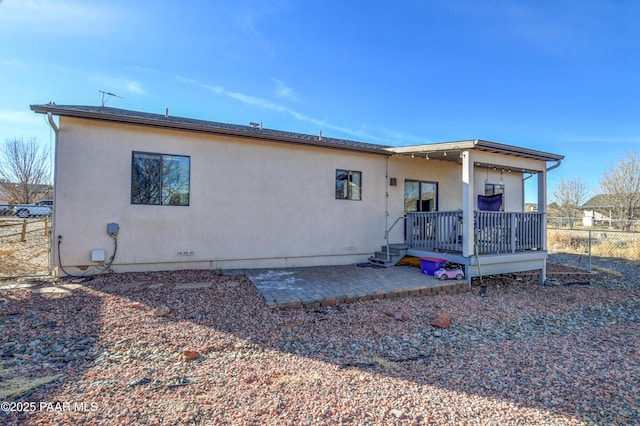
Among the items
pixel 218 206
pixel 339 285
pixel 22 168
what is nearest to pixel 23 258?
pixel 218 206

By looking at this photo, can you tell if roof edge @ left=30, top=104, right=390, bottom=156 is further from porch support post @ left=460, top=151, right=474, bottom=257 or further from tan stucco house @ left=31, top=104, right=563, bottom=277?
porch support post @ left=460, top=151, right=474, bottom=257

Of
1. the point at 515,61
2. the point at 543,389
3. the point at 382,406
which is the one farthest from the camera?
the point at 515,61

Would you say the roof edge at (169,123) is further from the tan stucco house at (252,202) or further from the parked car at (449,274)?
the parked car at (449,274)

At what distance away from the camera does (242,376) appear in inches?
→ 112

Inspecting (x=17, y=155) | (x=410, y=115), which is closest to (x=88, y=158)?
(x=410, y=115)

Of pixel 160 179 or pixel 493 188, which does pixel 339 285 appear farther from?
pixel 493 188

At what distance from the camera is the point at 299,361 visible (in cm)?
321

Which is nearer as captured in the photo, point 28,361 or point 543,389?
point 543,389

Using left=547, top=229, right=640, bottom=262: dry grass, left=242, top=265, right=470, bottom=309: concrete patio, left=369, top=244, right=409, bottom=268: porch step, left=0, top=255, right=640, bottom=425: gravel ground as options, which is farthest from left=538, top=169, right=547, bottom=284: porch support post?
left=547, top=229, right=640, bottom=262: dry grass

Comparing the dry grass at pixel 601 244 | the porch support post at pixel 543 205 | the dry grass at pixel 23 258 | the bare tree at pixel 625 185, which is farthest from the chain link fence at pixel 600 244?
the dry grass at pixel 23 258

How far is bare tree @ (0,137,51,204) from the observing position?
20109 millimetres

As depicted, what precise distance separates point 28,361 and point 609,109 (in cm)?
2407

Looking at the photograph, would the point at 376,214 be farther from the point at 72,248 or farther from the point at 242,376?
the point at 72,248

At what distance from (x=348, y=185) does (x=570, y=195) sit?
90.6 feet
